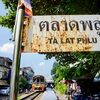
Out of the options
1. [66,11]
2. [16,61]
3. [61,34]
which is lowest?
[16,61]

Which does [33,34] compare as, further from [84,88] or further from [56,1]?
[84,88]

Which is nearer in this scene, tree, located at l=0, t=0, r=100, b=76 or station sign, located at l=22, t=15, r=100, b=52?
station sign, located at l=22, t=15, r=100, b=52

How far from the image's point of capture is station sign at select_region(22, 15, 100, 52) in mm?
2215

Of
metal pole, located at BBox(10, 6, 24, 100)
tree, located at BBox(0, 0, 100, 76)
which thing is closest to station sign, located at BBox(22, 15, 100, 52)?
metal pole, located at BBox(10, 6, 24, 100)

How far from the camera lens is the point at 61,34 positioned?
89.8 inches

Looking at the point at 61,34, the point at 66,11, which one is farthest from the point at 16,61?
the point at 66,11

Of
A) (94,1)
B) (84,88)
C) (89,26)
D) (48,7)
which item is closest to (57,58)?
(84,88)

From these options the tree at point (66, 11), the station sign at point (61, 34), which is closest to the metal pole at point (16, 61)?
the station sign at point (61, 34)

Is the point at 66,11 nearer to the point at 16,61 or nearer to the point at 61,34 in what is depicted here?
the point at 61,34

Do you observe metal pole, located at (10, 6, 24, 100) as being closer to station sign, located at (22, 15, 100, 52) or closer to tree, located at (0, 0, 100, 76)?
station sign, located at (22, 15, 100, 52)

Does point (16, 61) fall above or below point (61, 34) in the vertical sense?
below

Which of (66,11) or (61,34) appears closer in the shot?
(61,34)

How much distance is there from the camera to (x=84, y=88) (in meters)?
14.8

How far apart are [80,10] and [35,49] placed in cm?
173
